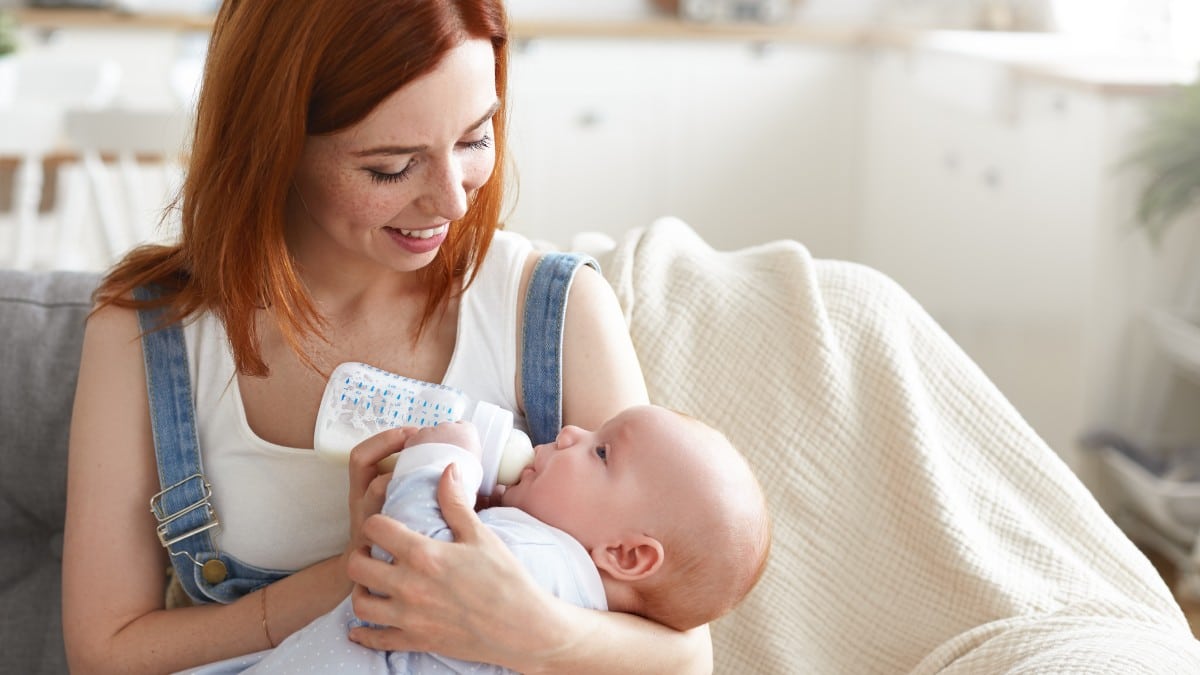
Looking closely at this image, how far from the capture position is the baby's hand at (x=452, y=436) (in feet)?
3.65

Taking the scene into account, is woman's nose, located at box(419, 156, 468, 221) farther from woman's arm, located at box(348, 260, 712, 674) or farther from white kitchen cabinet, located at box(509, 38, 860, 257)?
white kitchen cabinet, located at box(509, 38, 860, 257)

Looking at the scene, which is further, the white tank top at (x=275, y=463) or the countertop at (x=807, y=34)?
the countertop at (x=807, y=34)

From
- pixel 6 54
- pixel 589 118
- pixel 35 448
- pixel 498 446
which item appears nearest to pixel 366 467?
pixel 498 446

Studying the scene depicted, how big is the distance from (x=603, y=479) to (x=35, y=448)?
756mm

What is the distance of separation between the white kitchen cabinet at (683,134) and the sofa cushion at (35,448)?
10.1 ft

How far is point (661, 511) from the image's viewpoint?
44.3 inches

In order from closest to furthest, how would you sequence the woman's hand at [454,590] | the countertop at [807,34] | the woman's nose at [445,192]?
the woman's hand at [454,590]
the woman's nose at [445,192]
the countertop at [807,34]

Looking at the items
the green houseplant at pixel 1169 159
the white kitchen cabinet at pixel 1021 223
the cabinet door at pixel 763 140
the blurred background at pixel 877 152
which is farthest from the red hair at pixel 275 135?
the cabinet door at pixel 763 140

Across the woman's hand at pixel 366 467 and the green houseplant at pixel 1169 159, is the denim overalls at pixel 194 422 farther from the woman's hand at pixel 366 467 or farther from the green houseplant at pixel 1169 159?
the green houseplant at pixel 1169 159

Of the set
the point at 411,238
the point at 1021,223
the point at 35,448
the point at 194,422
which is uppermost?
the point at 411,238

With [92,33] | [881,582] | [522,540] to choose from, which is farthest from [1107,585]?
[92,33]

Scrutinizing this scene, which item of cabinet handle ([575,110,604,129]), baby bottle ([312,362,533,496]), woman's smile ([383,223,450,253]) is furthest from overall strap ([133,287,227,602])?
cabinet handle ([575,110,604,129])

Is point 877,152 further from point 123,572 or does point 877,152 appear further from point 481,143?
point 123,572

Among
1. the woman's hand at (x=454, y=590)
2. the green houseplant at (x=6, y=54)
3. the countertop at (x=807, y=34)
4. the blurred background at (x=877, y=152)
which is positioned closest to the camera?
the woman's hand at (x=454, y=590)
